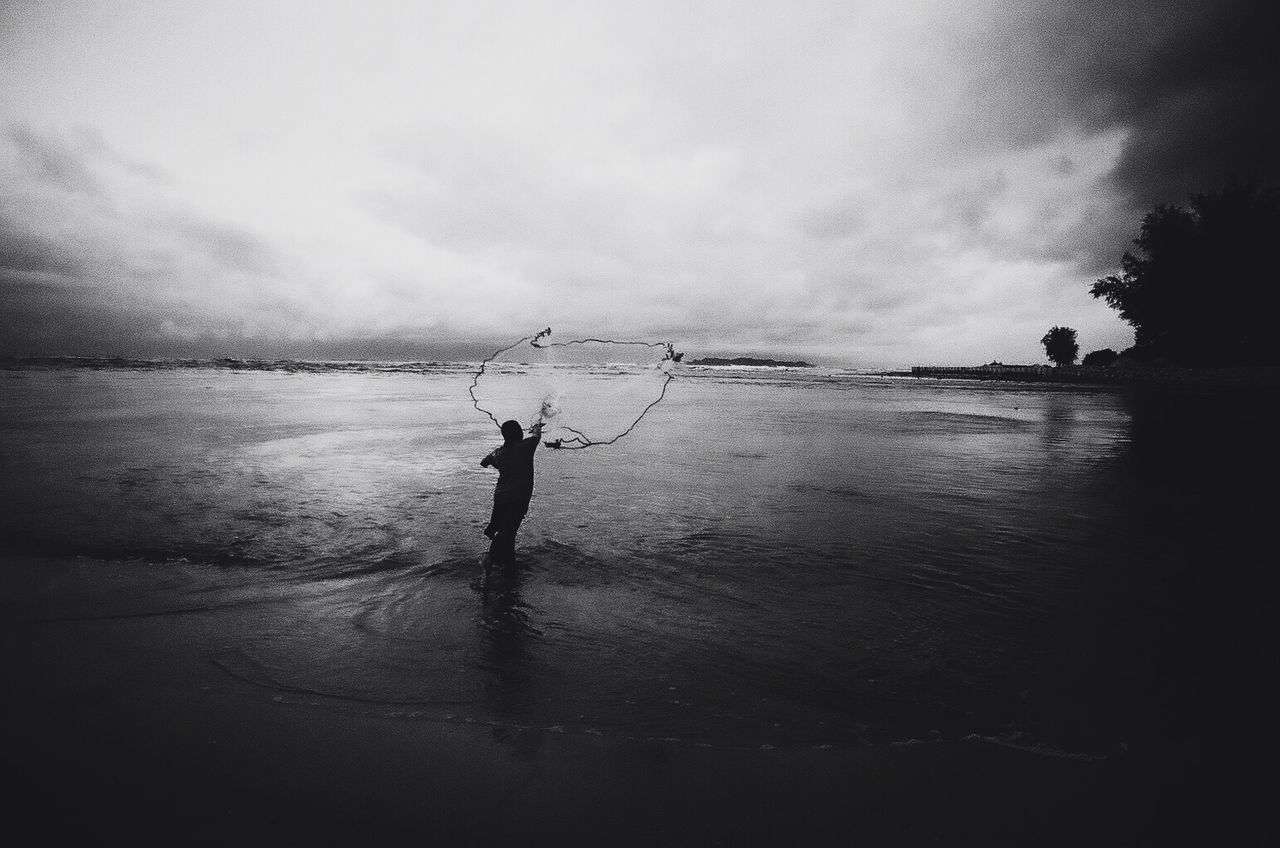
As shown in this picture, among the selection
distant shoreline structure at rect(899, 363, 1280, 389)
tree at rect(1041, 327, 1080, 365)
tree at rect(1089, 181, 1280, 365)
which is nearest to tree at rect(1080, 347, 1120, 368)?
tree at rect(1041, 327, 1080, 365)

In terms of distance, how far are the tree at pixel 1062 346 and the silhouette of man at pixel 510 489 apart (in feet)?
470

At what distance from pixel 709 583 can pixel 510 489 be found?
2.86 metres

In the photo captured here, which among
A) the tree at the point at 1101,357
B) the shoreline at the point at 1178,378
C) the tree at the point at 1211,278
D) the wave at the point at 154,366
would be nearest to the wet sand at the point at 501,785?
the shoreline at the point at 1178,378

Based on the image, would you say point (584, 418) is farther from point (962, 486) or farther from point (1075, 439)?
point (1075, 439)

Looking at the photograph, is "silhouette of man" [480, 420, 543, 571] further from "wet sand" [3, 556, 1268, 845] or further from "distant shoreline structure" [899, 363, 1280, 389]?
"distant shoreline structure" [899, 363, 1280, 389]

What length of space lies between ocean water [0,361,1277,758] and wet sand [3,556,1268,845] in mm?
254

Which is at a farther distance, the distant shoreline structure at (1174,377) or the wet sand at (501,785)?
the distant shoreline structure at (1174,377)

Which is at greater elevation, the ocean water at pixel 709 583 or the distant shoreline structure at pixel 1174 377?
the distant shoreline structure at pixel 1174 377

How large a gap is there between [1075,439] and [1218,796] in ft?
72.8

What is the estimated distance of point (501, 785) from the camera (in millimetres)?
3807

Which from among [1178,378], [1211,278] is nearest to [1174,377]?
[1178,378]

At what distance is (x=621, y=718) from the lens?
14.9 ft

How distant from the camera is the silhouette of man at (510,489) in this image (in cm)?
765

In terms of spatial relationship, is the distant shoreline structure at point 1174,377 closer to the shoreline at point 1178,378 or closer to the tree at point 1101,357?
the shoreline at point 1178,378
